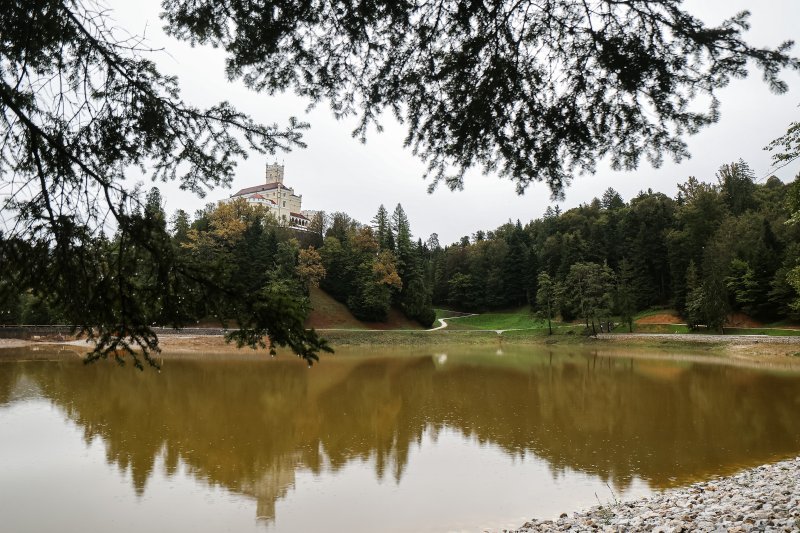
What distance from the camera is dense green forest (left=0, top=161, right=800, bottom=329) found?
42.2 m

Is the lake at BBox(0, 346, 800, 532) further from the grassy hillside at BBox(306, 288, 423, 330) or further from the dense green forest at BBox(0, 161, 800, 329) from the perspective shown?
the grassy hillside at BBox(306, 288, 423, 330)

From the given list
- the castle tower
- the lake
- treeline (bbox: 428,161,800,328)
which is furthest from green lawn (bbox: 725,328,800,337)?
the castle tower

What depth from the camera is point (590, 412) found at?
14258 mm

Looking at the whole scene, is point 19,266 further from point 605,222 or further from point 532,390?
point 605,222

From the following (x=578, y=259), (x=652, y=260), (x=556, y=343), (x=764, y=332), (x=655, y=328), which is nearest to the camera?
(x=764, y=332)

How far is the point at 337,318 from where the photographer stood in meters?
50.1

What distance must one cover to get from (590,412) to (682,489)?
22.2 feet

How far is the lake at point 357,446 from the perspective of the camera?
720 centimetres

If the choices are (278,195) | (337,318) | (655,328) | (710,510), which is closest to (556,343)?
(655,328)

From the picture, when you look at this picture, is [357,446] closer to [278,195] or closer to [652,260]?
[652,260]

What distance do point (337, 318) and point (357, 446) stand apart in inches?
1576

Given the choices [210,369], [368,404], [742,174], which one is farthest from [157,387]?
[742,174]

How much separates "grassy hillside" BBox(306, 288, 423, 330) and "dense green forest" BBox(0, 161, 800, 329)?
986mm

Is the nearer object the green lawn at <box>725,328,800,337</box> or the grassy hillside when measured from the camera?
the green lawn at <box>725,328,800,337</box>
